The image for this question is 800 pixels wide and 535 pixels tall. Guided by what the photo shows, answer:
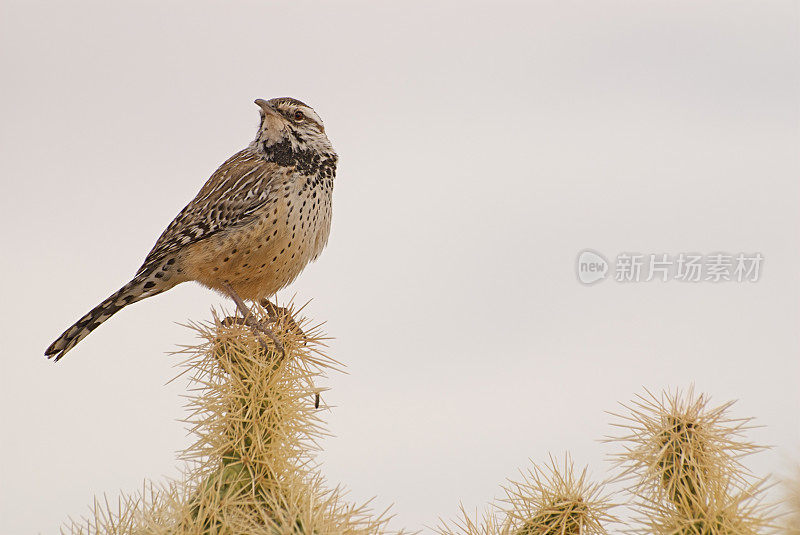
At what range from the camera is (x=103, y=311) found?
396 centimetres

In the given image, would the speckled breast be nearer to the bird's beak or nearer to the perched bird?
the perched bird

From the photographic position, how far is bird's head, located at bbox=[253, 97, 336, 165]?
156 inches

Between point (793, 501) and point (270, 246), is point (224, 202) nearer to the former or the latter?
point (270, 246)

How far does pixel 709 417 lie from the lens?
272 centimetres

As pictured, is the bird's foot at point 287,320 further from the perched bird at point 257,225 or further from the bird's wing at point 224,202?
the bird's wing at point 224,202

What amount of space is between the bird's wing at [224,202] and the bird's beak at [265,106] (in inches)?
9.7

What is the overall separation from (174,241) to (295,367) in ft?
4.52

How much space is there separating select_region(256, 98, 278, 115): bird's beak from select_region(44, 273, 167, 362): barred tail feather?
1001 millimetres

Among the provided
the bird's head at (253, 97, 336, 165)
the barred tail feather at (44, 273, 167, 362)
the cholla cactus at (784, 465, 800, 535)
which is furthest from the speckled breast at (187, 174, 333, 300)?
the cholla cactus at (784, 465, 800, 535)

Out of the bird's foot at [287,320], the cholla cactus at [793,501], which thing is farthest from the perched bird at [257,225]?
the cholla cactus at [793,501]

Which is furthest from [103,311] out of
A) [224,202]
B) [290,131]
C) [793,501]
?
[793,501]

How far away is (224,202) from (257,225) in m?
0.26

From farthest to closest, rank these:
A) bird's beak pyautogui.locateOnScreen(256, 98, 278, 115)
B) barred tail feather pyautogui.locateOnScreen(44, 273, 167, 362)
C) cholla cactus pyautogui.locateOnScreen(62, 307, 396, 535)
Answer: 1. bird's beak pyautogui.locateOnScreen(256, 98, 278, 115)
2. barred tail feather pyautogui.locateOnScreen(44, 273, 167, 362)
3. cholla cactus pyautogui.locateOnScreen(62, 307, 396, 535)

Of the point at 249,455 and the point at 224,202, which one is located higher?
the point at 224,202
